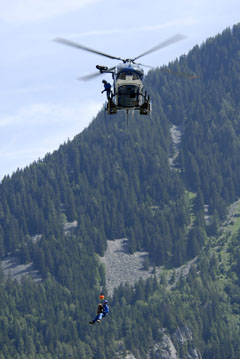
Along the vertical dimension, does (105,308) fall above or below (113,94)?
below

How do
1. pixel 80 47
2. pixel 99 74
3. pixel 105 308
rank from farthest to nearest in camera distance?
pixel 105 308 → pixel 99 74 → pixel 80 47

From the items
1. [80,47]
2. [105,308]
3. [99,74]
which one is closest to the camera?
[80,47]

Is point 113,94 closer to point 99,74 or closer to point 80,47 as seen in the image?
point 99,74

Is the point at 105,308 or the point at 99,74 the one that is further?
the point at 105,308

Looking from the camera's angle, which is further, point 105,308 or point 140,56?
point 105,308

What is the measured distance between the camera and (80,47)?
111 metres

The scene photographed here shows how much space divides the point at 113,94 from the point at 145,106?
14.4 feet

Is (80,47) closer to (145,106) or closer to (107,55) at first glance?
(107,55)

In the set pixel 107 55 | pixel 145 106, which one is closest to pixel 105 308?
pixel 145 106

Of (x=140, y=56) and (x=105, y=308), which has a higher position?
(x=140, y=56)

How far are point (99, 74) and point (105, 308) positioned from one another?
3656 centimetres

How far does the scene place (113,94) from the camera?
12550 centimetres

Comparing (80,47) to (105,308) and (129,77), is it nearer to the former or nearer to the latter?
(129,77)

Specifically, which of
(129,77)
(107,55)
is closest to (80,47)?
(107,55)
